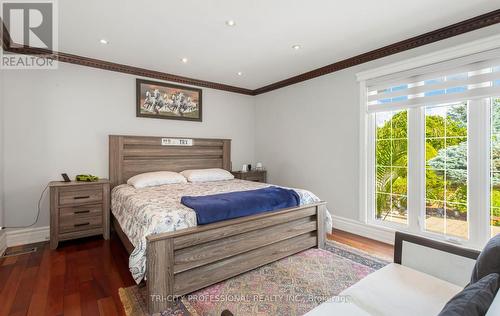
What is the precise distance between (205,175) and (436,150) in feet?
10.2

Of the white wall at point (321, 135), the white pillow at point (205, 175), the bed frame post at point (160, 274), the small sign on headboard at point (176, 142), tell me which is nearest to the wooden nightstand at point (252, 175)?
the white wall at point (321, 135)

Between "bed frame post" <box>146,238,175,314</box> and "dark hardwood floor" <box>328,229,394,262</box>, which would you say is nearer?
"bed frame post" <box>146,238,175,314</box>

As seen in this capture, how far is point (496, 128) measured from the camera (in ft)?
7.92

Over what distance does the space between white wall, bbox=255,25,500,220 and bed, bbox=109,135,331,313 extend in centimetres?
87

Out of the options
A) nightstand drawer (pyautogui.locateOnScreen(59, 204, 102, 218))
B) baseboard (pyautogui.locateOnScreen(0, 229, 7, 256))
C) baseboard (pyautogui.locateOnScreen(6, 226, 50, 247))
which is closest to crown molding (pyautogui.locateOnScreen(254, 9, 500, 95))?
nightstand drawer (pyautogui.locateOnScreen(59, 204, 102, 218))

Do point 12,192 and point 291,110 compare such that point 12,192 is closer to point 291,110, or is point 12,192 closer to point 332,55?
point 291,110

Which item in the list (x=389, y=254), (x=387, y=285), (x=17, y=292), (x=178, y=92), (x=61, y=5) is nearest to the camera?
(x=387, y=285)

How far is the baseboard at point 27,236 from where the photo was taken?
3.02 meters

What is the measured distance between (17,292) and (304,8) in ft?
11.5

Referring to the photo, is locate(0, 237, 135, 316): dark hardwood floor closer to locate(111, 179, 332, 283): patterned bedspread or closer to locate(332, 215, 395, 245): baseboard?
locate(111, 179, 332, 283): patterned bedspread

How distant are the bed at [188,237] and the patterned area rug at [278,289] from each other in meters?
0.08

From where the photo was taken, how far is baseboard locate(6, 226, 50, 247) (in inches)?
119

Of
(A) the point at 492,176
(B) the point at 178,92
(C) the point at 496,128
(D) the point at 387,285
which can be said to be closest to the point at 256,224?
(D) the point at 387,285

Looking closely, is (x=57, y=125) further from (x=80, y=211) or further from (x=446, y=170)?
(x=446, y=170)
